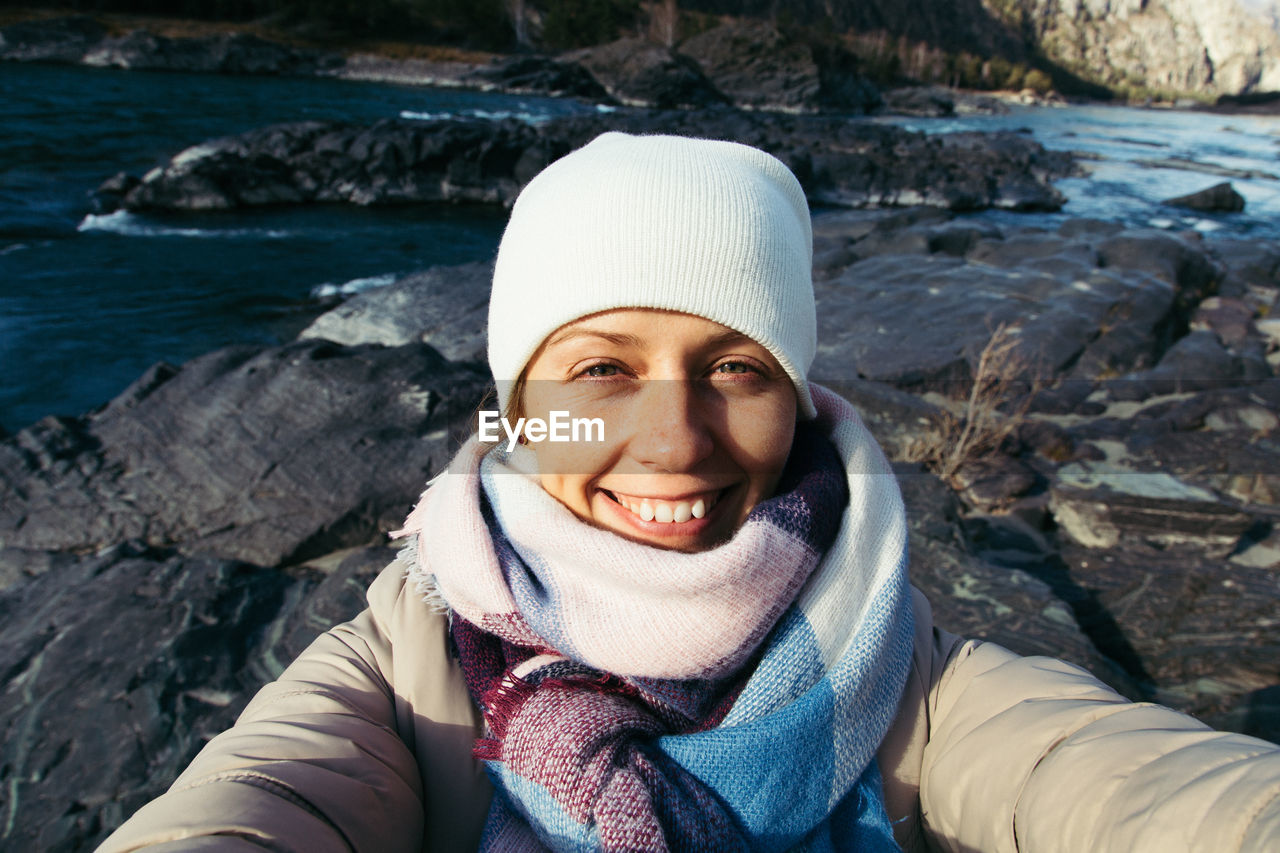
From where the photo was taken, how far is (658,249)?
1244 millimetres

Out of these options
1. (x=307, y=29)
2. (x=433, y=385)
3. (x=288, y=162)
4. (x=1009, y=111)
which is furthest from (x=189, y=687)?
(x=1009, y=111)

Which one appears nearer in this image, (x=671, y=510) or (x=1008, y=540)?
(x=671, y=510)

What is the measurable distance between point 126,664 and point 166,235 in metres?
11.7

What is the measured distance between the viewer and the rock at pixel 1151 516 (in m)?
3.54

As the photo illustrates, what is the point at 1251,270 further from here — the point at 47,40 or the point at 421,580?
the point at 47,40

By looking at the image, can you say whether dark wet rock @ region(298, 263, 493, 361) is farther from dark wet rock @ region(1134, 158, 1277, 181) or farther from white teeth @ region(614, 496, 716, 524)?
dark wet rock @ region(1134, 158, 1277, 181)

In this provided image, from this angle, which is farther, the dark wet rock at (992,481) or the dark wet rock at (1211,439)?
the dark wet rock at (1211,439)

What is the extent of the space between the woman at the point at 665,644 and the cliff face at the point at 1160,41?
129 m

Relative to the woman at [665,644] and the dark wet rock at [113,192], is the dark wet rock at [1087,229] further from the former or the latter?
the dark wet rock at [113,192]

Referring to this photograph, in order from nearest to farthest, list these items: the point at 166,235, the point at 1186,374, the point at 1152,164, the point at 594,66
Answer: the point at 1186,374 < the point at 166,235 < the point at 1152,164 < the point at 594,66

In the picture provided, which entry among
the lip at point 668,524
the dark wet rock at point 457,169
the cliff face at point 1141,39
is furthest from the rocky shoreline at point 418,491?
the cliff face at point 1141,39

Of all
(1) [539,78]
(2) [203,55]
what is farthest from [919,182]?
(2) [203,55]

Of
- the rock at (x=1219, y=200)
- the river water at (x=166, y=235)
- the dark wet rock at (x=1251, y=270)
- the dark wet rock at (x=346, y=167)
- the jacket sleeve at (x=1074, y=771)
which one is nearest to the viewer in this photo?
the jacket sleeve at (x=1074, y=771)

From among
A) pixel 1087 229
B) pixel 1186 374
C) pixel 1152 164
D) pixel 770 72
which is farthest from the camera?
pixel 770 72
